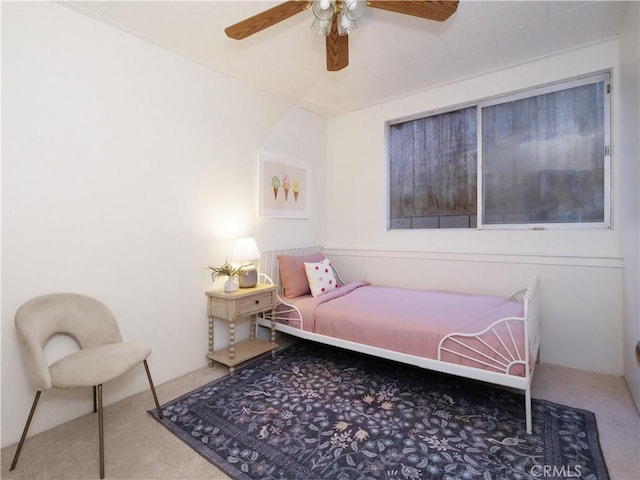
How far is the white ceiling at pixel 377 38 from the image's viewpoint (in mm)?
2166

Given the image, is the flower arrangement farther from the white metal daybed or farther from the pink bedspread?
the pink bedspread

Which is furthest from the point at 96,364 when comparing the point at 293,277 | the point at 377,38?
the point at 377,38

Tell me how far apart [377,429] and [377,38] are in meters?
2.71

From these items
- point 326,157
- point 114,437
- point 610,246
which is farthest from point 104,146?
point 610,246

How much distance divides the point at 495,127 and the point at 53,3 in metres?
3.56

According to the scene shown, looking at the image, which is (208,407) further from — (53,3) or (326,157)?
(326,157)

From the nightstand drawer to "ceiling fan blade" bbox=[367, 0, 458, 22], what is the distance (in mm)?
2232

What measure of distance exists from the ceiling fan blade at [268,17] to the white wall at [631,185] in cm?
207

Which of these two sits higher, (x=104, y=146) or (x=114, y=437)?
(x=104, y=146)

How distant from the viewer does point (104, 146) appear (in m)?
2.23

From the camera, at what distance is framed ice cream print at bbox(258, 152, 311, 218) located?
11.0 feet

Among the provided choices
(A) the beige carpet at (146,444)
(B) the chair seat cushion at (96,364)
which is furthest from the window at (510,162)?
(B) the chair seat cushion at (96,364)

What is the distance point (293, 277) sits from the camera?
127 inches

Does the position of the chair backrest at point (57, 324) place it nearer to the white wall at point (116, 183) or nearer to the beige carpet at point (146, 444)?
the white wall at point (116, 183)
